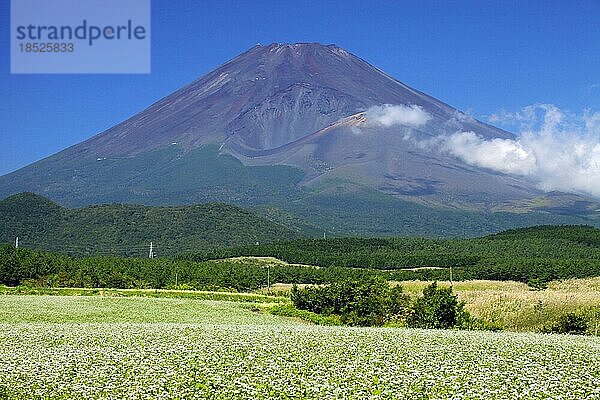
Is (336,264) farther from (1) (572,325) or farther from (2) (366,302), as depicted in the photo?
(1) (572,325)

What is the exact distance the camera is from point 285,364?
1752 cm

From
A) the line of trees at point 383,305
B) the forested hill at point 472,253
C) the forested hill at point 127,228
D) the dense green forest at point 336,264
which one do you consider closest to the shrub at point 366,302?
the line of trees at point 383,305

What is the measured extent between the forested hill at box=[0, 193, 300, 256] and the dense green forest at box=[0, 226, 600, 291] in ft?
97.6

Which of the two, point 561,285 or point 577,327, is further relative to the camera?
point 561,285

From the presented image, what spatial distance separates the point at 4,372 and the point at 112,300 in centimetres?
2948

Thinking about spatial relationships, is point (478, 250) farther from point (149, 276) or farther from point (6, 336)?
point (6, 336)

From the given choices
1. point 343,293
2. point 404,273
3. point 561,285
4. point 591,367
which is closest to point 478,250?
point 404,273

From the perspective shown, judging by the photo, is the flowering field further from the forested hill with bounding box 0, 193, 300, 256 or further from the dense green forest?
the forested hill with bounding box 0, 193, 300, 256

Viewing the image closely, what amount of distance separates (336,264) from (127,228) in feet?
218

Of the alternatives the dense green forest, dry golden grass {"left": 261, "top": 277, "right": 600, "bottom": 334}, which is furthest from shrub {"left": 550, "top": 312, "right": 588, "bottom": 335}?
the dense green forest

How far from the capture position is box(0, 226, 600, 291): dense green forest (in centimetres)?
6688

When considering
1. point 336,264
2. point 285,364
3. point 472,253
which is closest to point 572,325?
point 285,364

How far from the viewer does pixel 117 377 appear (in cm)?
1603

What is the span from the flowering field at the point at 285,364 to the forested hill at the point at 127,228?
117 metres
